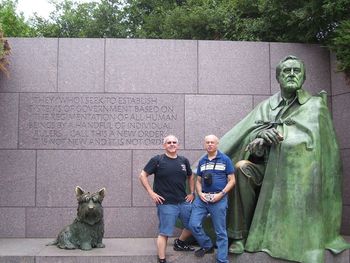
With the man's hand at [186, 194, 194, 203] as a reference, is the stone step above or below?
below

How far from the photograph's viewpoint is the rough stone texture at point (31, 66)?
8445 millimetres

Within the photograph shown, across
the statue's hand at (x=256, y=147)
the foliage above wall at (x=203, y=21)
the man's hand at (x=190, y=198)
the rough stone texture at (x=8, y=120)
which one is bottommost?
the man's hand at (x=190, y=198)

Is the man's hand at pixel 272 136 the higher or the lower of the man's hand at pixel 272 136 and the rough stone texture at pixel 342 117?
the lower

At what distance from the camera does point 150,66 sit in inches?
341

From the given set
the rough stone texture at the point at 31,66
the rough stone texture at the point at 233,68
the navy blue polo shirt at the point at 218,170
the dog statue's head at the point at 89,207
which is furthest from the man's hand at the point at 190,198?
the rough stone texture at the point at 31,66

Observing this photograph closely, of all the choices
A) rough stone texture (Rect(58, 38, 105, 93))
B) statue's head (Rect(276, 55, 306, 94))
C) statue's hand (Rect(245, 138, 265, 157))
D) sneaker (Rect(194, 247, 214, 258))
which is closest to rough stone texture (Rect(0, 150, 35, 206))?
rough stone texture (Rect(58, 38, 105, 93))

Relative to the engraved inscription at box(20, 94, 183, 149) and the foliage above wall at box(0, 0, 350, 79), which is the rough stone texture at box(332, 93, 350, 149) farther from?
the engraved inscription at box(20, 94, 183, 149)

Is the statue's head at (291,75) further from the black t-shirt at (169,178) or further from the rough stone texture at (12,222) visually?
the rough stone texture at (12,222)

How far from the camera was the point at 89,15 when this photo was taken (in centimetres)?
2597

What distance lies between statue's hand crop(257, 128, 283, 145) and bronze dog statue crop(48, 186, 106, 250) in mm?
2148

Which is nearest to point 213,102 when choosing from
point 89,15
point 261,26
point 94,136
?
point 94,136

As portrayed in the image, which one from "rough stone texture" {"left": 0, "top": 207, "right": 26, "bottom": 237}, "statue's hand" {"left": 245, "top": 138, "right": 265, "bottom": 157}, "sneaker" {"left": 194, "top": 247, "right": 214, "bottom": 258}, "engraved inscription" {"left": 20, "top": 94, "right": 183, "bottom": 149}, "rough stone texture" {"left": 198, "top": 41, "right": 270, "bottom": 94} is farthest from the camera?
"rough stone texture" {"left": 198, "top": 41, "right": 270, "bottom": 94}

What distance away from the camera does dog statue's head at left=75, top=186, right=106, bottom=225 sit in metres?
6.57

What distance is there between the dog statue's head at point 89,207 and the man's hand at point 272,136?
2175 millimetres
